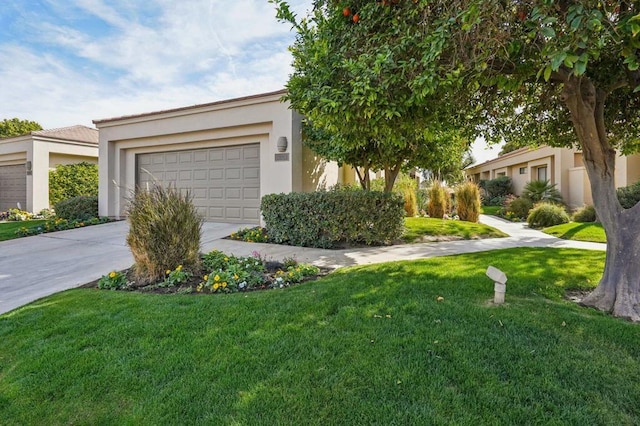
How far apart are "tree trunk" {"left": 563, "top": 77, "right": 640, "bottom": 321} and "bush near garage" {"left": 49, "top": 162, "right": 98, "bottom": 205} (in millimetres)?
17257

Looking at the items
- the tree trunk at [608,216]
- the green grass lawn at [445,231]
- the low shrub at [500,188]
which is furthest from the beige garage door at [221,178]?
the low shrub at [500,188]

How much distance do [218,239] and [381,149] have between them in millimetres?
4736

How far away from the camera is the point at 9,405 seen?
2311 mm

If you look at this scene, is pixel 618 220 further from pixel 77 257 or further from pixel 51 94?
pixel 51 94

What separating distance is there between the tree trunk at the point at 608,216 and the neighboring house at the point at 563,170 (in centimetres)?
792

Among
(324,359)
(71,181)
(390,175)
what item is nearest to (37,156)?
(71,181)

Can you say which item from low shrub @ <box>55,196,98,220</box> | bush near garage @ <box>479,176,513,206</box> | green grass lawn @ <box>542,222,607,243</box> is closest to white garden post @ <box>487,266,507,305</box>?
green grass lawn @ <box>542,222,607,243</box>

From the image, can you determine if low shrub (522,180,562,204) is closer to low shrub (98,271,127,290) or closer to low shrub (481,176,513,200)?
low shrub (481,176,513,200)

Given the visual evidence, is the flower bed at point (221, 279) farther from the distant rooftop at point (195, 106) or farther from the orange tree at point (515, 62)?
the distant rooftop at point (195, 106)

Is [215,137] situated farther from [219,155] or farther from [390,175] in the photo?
[390,175]

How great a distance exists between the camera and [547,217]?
11.7 m

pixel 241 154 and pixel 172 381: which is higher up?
pixel 241 154

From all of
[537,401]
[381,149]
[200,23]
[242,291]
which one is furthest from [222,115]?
[537,401]

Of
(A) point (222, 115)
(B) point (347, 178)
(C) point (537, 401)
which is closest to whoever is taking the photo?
(C) point (537, 401)
